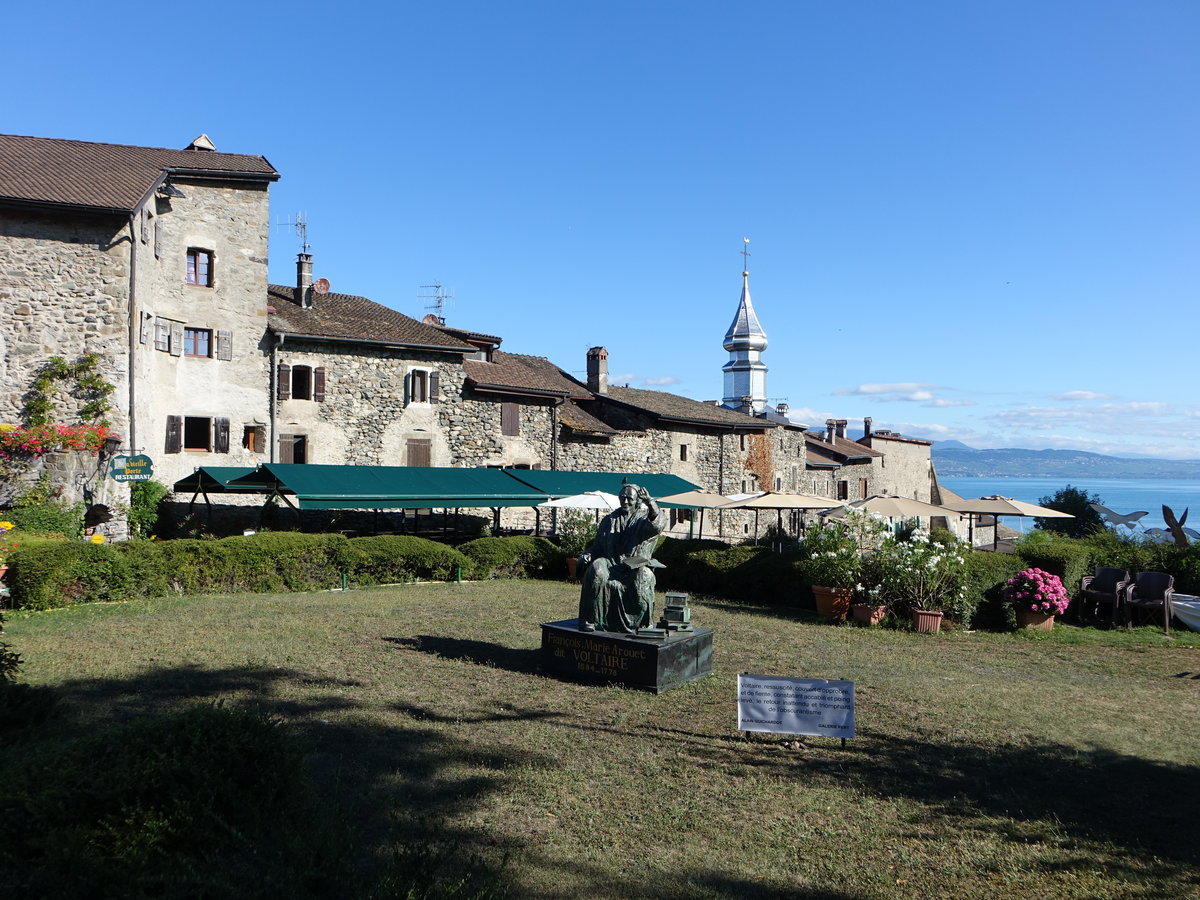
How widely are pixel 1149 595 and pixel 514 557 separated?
13.1m

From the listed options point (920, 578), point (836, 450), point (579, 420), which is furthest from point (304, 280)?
point (836, 450)

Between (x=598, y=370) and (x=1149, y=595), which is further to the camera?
(x=598, y=370)

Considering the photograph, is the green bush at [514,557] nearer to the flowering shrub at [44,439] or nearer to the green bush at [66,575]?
the green bush at [66,575]

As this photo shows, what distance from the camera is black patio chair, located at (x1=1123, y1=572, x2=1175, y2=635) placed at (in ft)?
47.6

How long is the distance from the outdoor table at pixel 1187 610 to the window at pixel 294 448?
2269 centimetres

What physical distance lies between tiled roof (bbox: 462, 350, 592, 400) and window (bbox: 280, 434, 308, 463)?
6294 mm

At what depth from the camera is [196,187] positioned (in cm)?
2448

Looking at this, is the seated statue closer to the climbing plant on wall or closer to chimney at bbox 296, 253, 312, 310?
the climbing plant on wall

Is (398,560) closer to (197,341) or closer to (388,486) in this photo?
(388,486)

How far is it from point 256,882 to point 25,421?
19.6m

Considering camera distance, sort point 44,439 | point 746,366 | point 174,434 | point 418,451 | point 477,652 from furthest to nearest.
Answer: point 746,366 → point 418,451 → point 174,434 → point 44,439 → point 477,652

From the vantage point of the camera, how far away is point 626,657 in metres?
9.20

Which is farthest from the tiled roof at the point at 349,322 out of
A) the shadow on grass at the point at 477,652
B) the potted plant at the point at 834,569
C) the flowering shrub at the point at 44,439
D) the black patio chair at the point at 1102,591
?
the black patio chair at the point at 1102,591

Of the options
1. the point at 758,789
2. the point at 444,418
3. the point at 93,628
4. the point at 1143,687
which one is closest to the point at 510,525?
the point at 444,418
